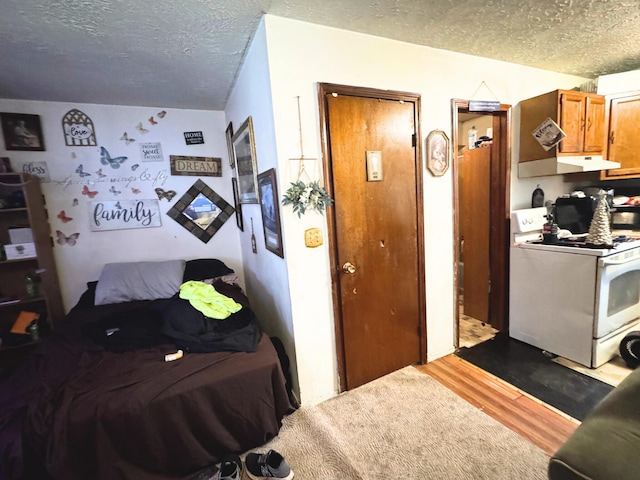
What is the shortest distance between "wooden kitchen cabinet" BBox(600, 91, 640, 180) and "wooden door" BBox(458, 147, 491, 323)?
1167 millimetres

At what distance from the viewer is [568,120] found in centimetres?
232

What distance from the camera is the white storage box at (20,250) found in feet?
7.47

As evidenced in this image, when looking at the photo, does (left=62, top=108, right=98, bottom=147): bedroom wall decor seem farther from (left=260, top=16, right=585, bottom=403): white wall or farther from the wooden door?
the wooden door

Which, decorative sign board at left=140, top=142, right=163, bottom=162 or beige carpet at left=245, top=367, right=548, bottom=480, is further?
decorative sign board at left=140, top=142, right=163, bottom=162

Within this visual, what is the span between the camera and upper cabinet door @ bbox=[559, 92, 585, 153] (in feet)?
7.50

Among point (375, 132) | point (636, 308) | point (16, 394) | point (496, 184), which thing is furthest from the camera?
point (496, 184)

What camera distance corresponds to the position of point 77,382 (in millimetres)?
1371

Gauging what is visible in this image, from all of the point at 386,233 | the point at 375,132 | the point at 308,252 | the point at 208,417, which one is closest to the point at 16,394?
the point at 208,417

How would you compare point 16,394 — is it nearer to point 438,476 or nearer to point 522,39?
point 438,476

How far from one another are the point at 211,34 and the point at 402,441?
8.40 feet

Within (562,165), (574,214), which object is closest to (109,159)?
(562,165)

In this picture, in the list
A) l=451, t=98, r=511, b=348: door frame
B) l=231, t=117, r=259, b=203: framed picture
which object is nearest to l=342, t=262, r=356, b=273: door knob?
l=231, t=117, r=259, b=203: framed picture

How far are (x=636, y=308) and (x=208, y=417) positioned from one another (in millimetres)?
3196

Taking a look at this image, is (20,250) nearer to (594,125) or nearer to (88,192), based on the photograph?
(88,192)
